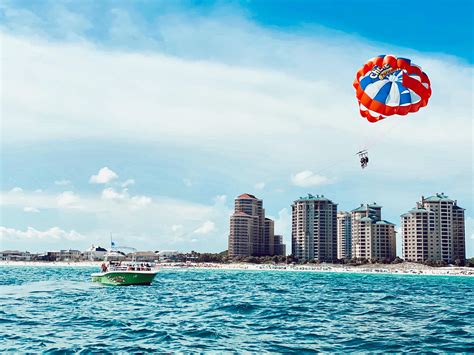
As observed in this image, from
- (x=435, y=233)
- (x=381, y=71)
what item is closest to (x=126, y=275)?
(x=381, y=71)

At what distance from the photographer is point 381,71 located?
31.9m

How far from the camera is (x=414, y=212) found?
187 meters

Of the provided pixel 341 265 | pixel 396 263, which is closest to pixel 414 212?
pixel 396 263

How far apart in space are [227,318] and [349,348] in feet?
32.5

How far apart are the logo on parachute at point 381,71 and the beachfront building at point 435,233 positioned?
162907 mm

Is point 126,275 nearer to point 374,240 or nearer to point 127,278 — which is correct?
point 127,278

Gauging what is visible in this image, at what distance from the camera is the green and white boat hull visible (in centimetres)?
5497

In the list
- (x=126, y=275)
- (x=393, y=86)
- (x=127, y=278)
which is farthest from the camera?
(x=127, y=278)

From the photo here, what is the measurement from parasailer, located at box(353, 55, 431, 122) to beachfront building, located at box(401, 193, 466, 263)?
162302 mm

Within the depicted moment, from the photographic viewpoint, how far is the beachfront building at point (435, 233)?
182000 millimetres

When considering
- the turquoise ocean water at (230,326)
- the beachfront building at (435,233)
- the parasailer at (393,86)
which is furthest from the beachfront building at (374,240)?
the parasailer at (393,86)

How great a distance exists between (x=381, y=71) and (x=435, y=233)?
16607 cm

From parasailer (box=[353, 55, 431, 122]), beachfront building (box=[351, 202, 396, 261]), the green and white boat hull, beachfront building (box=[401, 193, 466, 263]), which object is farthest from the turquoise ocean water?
beachfront building (box=[351, 202, 396, 261])

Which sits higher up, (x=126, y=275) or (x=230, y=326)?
(x=126, y=275)
